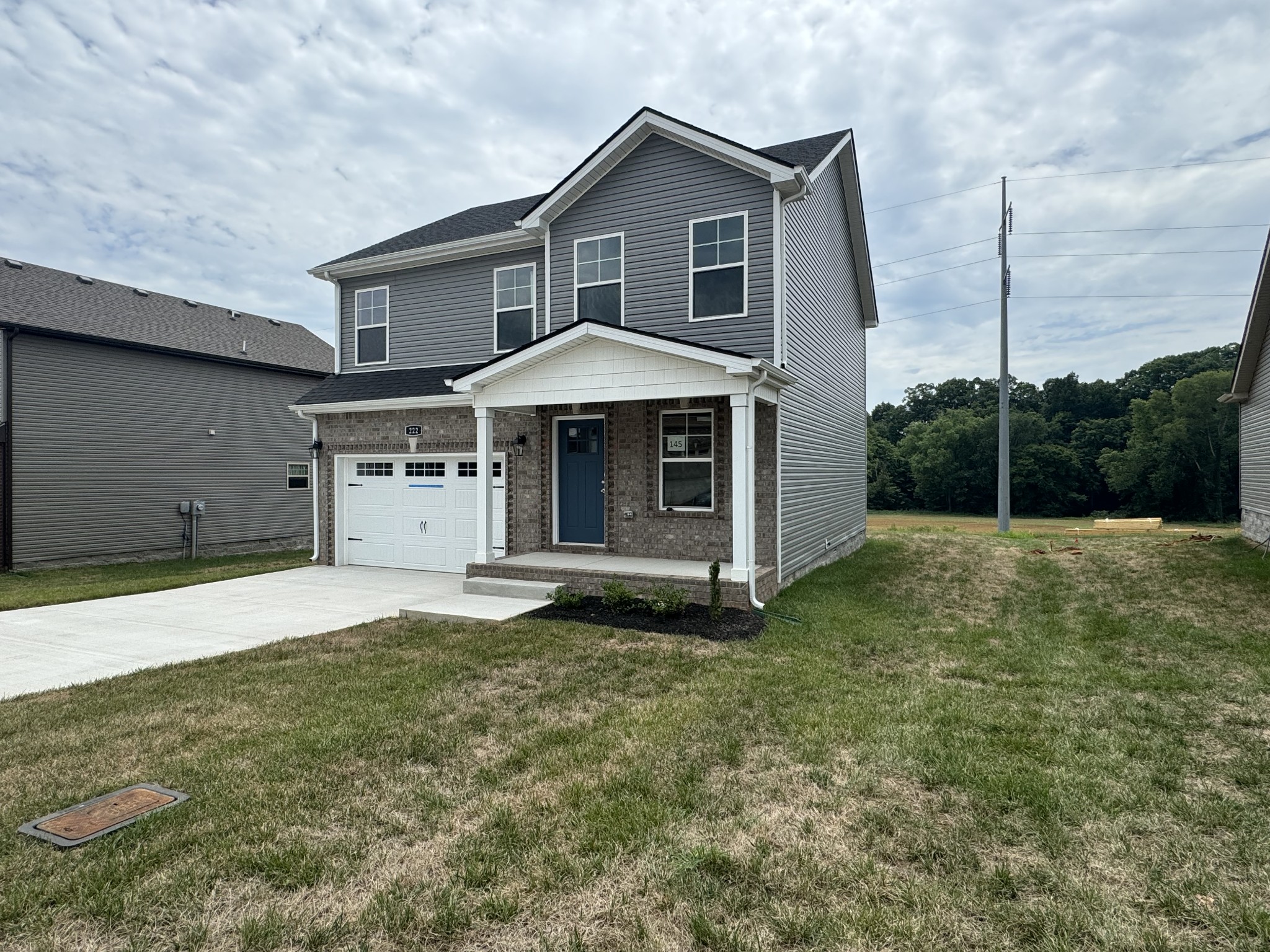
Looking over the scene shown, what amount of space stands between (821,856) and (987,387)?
61.1 metres

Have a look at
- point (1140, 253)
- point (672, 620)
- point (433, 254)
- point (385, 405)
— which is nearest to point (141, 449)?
point (385, 405)

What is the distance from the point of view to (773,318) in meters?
9.48

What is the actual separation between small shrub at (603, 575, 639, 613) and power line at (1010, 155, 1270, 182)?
65.4 ft

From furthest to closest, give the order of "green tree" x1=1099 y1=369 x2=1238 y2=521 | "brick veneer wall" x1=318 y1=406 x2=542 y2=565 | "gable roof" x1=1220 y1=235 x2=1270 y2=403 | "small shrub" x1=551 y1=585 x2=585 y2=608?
"green tree" x1=1099 y1=369 x2=1238 y2=521 < "gable roof" x1=1220 y1=235 x2=1270 y2=403 < "brick veneer wall" x1=318 y1=406 x2=542 y2=565 < "small shrub" x1=551 y1=585 x2=585 y2=608

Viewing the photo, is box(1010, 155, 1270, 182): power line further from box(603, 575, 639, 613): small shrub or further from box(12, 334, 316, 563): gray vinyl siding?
box(12, 334, 316, 563): gray vinyl siding

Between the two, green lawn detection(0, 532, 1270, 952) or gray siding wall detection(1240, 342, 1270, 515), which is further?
gray siding wall detection(1240, 342, 1270, 515)

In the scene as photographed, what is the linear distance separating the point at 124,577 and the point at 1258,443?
79.7 feet

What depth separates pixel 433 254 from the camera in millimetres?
12469

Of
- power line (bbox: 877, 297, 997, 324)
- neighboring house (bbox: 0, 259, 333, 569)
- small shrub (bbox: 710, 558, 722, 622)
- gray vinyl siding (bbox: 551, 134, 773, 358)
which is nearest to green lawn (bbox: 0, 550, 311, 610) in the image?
neighboring house (bbox: 0, 259, 333, 569)

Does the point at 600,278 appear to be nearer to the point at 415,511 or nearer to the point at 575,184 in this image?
the point at 575,184

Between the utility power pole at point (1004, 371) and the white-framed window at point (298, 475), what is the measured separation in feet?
70.6

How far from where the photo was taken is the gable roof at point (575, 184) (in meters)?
9.41

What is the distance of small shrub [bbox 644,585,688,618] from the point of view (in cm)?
793

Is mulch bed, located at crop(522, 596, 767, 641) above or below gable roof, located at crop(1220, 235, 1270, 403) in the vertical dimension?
below
